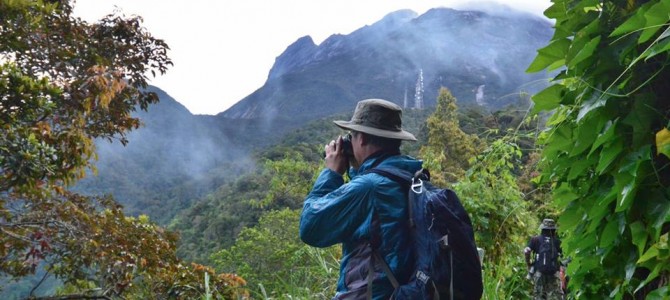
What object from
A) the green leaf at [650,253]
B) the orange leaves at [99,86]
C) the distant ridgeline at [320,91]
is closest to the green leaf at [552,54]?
the green leaf at [650,253]

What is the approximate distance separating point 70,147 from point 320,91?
9771cm

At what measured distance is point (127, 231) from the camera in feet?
16.0

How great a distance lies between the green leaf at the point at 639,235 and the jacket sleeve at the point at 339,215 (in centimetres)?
78

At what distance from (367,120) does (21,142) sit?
2.36 meters

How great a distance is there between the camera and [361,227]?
5.80ft

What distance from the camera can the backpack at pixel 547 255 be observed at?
574 centimetres

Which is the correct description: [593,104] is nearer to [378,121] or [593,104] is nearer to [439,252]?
[439,252]

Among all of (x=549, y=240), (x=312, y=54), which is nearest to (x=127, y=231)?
(x=549, y=240)

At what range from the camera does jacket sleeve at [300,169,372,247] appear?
1770 millimetres

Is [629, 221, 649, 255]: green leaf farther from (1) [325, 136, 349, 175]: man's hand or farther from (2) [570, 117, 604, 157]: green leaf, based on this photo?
(1) [325, 136, 349, 175]: man's hand

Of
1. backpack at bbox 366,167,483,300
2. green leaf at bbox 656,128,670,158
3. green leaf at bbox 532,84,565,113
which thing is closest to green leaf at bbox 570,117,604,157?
green leaf at bbox 532,84,565,113

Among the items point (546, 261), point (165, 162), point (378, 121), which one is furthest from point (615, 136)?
point (165, 162)

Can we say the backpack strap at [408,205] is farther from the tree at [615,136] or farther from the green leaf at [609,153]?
the green leaf at [609,153]

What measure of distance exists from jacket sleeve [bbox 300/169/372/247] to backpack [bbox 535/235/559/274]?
4.52 metres
